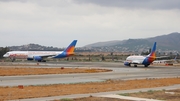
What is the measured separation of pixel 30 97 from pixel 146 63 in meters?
58.5

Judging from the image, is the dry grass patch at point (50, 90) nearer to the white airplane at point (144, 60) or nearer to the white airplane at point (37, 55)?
the white airplane at point (144, 60)

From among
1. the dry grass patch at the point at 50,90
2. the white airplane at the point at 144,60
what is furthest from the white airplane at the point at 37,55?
the dry grass patch at the point at 50,90

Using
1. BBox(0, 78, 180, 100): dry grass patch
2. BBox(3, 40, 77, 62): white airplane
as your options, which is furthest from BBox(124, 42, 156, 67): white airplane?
BBox(0, 78, 180, 100): dry grass patch

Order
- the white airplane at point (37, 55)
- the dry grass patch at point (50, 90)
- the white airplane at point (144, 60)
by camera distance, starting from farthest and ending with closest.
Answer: the white airplane at point (37, 55) < the white airplane at point (144, 60) < the dry grass patch at point (50, 90)

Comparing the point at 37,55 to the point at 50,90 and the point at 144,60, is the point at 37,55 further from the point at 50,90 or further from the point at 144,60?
the point at 50,90

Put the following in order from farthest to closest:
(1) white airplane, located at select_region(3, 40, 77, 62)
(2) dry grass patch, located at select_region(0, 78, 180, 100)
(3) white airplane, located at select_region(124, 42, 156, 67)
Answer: (1) white airplane, located at select_region(3, 40, 77, 62) → (3) white airplane, located at select_region(124, 42, 156, 67) → (2) dry grass patch, located at select_region(0, 78, 180, 100)

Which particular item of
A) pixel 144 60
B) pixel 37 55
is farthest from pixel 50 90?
pixel 37 55

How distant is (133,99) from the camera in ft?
67.4

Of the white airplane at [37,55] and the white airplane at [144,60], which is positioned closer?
the white airplane at [144,60]

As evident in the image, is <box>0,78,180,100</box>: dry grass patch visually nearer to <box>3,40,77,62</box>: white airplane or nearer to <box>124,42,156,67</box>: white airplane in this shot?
<box>124,42,156,67</box>: white airplane

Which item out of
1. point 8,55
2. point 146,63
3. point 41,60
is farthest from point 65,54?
point 146,63

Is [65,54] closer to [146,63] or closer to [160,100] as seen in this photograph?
Answer: [146,63]

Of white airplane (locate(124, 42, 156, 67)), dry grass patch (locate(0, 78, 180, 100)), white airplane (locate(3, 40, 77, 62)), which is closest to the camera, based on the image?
dry grass patch (locate(0, 78, 180, 100))

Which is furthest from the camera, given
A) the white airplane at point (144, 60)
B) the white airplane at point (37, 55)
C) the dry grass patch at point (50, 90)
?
the white airplane at point (37, 55)
